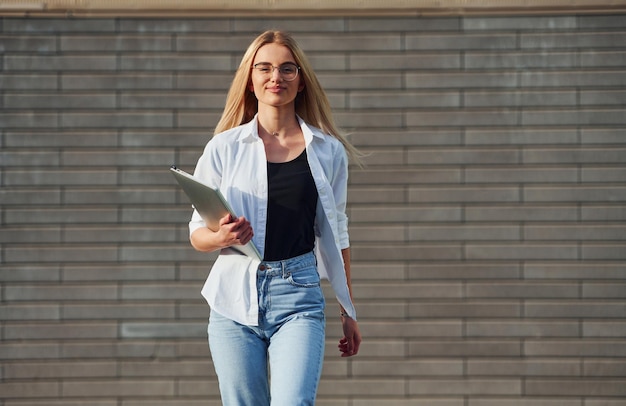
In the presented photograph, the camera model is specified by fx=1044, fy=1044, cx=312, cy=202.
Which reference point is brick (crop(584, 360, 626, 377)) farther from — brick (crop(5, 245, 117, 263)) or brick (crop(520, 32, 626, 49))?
brick (crop(5, 245, 117, 263))

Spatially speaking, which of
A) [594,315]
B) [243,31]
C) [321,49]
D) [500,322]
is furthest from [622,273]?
[243,31]

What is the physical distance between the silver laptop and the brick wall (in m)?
3.06

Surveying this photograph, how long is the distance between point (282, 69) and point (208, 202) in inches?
24.0

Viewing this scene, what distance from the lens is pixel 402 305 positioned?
6406 millimetres

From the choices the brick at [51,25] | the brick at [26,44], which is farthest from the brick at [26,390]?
the brick at [51,25]

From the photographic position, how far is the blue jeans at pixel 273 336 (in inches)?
133

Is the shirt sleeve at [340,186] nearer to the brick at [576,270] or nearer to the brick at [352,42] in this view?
the brick at [352,42]

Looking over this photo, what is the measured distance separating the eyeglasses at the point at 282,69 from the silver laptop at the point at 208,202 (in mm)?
521

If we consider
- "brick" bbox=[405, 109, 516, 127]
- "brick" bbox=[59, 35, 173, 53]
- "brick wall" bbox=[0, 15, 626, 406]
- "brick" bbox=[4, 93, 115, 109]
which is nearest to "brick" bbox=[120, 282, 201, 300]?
"brick wall" bbox=[0, 15, 626, 406]

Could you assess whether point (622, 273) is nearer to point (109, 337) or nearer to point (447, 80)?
point (447, 80)

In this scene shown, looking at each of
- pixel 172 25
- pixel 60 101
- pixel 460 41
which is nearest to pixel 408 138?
pixel 460 41

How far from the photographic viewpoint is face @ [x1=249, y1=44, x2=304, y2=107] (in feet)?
11.7

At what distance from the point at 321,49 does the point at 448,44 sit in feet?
2.57

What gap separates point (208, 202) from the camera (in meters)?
3.25
